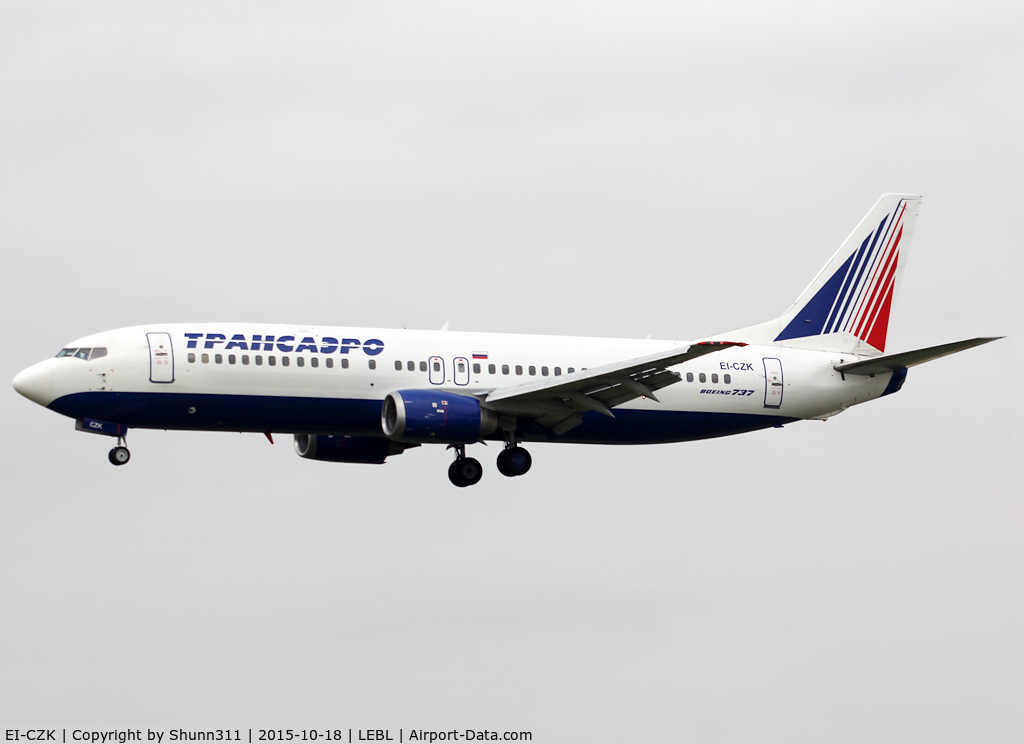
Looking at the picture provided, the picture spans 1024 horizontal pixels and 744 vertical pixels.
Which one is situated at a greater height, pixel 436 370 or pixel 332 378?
pixel 436 370

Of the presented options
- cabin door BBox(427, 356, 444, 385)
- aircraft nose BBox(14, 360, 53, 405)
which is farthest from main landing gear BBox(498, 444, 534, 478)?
aircraft nose BBox(14, 360, 53, 405)

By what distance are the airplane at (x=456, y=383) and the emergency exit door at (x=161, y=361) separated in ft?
0.15

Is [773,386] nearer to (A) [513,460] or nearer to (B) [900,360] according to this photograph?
(B) [900,360]

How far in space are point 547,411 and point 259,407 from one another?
950cm

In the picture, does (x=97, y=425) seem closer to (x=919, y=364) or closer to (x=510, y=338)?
(x=510, y=338)

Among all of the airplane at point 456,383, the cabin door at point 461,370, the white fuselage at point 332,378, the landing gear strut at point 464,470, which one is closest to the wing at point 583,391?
the airplane at point 456,383

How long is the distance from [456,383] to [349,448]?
6.68 metres

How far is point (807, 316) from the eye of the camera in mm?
60625

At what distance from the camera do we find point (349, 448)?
191 ft

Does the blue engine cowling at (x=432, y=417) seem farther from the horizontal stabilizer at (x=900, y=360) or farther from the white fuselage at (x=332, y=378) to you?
the horizontal stabilizer at (x=900, y=360)

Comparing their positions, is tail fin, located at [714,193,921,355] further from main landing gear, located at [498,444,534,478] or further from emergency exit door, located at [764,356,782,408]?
main landing gear, located at [498,444,534,478]

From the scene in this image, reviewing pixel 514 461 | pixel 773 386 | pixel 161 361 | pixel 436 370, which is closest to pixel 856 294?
pixel 773 386

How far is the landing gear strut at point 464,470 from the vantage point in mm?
56094

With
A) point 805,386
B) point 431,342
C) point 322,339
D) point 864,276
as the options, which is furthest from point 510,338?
point 864,276
